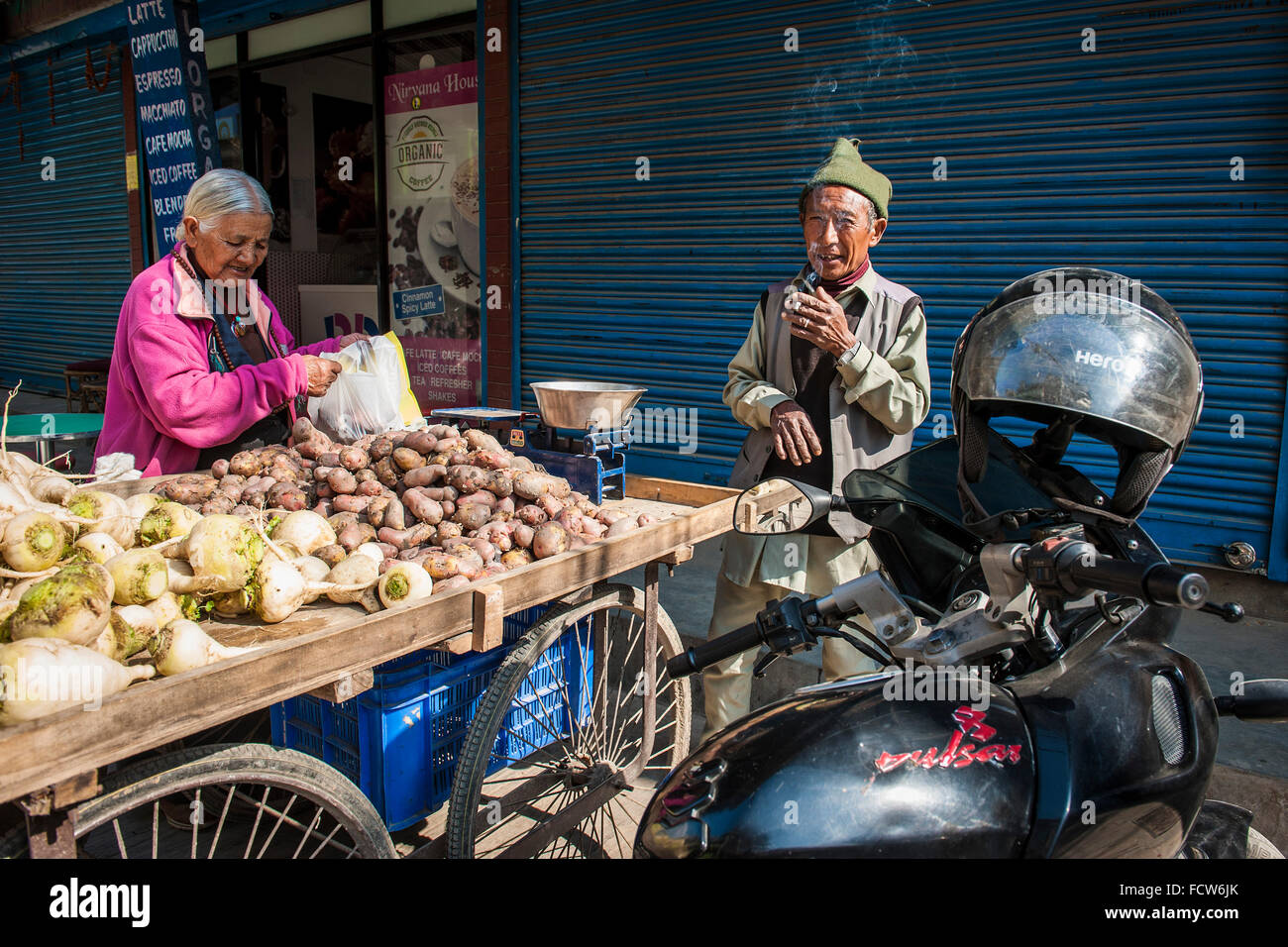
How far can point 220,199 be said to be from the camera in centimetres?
331

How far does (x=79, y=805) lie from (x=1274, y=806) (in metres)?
3.82

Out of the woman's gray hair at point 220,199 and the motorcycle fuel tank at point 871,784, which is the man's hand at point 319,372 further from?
the motorcycle fuel tank at point 871,784

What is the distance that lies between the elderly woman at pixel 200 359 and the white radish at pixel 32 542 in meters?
1.31

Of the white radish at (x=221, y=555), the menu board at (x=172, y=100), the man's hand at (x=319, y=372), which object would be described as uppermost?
the menu board at (x=172, y=100)

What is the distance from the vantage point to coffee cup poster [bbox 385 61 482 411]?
7.38 m

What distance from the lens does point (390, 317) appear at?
8234 millimetres

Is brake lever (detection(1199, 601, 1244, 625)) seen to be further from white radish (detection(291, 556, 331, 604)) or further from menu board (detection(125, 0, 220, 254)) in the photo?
menu board (detection(125, 0, 220, 254))

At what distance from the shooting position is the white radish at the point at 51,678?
136 cm

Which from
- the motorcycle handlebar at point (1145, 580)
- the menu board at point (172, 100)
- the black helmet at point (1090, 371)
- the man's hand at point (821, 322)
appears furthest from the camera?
the menu board at point (172, 100)

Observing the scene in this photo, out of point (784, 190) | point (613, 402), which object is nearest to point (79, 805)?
point (613, 402)

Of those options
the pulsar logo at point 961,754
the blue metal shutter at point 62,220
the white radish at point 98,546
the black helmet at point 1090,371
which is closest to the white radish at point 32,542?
the white radish at point 98,546

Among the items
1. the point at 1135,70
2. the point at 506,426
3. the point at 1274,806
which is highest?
the point at 1135,70
